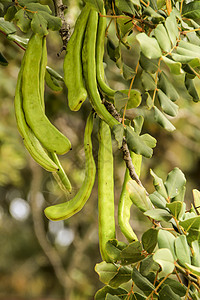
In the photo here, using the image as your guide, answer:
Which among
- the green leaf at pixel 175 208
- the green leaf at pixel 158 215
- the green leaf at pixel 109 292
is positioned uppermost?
the green leaf at pixel 175 208

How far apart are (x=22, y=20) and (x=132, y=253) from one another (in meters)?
0.30

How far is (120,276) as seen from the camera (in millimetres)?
562

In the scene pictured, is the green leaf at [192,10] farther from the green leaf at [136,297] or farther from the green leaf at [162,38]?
the green leaf at [136,297]

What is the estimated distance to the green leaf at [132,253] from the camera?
0.51m

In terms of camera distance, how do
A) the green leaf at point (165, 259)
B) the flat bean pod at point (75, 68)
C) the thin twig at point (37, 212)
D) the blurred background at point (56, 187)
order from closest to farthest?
1. the green leaf at point (165, 259)
2. the flat bean pod at point (75, 68)
3. the blurred background at point (56, 187)
4. the thin twig at point (37, 212)

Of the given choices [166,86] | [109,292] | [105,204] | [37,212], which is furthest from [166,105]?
[37,212]

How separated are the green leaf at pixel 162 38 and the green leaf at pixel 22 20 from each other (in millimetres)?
176

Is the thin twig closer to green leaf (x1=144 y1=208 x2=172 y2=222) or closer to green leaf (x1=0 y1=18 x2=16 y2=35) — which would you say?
green leaf (x1=0 y1=18 x2=16 y2=35)

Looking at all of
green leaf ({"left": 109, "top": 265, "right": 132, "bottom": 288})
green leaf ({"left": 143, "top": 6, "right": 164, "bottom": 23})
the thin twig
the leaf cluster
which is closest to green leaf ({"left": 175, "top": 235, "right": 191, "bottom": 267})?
the leaf cluster

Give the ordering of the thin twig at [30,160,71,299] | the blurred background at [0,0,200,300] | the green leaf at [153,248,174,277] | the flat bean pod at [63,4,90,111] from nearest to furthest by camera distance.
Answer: the green leaf at [153,248,174,277], the flat bean pod at [63,4,90,111], the blurred background at [0,0,200,300], the thin twig at [30,160,71,299]

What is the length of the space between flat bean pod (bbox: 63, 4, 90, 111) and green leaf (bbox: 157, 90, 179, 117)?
88 mm

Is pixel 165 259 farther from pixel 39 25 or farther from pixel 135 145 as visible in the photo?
pixel 39 25

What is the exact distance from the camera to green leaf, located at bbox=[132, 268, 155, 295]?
20.6 inches

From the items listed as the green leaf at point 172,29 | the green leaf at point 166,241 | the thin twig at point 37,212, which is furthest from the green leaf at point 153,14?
the thin twig at point 37,212
